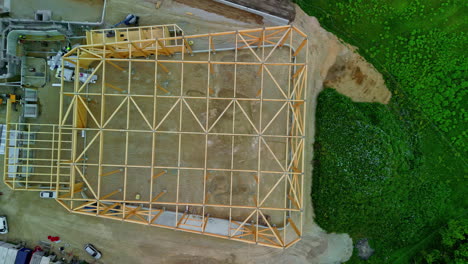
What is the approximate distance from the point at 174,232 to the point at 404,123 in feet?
60.1

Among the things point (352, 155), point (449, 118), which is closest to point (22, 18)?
point (352, 155)

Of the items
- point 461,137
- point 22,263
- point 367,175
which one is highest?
point 461,137

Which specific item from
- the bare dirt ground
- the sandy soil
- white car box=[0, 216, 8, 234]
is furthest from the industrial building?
white car box=[0, 216, 8, 234]

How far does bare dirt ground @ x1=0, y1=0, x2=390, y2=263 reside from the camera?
19.5 m

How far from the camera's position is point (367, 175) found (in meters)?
18.8

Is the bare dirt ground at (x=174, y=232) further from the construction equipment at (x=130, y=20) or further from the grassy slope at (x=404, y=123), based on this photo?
the grassy slope at (x=404, y=123)

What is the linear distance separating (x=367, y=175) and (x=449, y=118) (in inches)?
320

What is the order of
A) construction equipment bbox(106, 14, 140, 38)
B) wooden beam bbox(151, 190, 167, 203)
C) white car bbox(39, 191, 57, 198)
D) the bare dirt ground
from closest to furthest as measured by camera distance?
wooden beam bbox(151, 190, 167, 203) → white car bbox(39, 191, 57, 198) → construction equipment bbox(106, 14, 140, 38) → the bare dirt ground

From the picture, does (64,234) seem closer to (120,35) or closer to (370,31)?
(120,35)

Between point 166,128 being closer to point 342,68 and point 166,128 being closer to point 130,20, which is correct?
point 130,20

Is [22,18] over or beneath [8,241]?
over

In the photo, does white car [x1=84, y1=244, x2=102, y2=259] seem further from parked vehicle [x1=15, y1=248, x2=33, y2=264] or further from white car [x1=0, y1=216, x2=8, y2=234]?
white car [x1=0, y1=216, x2=8, y2=234]

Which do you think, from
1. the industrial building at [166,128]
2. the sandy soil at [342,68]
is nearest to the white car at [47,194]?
the industrial building at [166,128]

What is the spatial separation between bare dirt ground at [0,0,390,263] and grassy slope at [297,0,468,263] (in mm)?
1093
